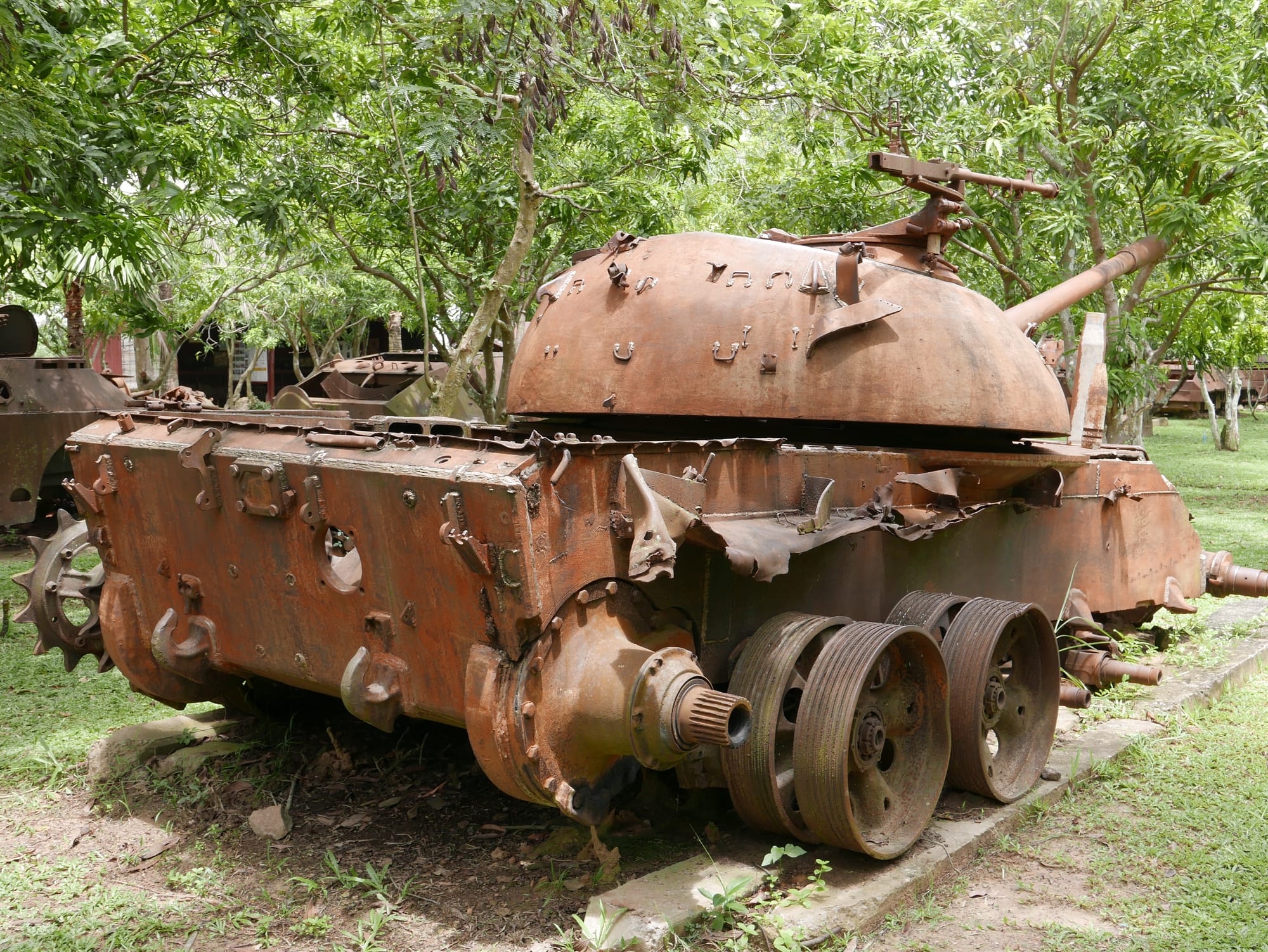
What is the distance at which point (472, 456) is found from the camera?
11.6ft

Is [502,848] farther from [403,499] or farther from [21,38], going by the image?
[21,38]

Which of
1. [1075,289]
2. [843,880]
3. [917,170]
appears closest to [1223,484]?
[1075,289]

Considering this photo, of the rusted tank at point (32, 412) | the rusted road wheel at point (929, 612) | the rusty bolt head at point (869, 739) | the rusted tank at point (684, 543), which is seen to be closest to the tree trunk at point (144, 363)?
the rusted tank at point (32, 412)

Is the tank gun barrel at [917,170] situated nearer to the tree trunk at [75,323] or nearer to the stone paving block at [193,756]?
the stone paving block at [193,756]

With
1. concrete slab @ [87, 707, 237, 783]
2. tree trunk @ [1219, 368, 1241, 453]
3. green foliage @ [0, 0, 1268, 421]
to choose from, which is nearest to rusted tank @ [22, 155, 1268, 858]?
concrete slab @ [87, 707, 237, 783]

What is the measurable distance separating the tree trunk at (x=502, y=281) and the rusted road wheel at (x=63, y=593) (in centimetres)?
375

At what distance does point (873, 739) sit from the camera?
4.05 meters

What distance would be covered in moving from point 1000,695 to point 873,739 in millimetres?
892

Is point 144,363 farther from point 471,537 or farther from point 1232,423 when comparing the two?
point 1232,423

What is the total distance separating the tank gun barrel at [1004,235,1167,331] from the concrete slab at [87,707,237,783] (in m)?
4.25

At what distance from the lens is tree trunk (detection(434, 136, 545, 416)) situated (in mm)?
8328

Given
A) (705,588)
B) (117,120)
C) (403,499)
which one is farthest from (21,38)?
(705,588)

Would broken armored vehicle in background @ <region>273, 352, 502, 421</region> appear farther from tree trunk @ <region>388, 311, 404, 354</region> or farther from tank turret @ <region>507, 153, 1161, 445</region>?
tank turret @ <region>507, 153, 1161, 445</region>

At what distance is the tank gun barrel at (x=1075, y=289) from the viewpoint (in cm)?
629
